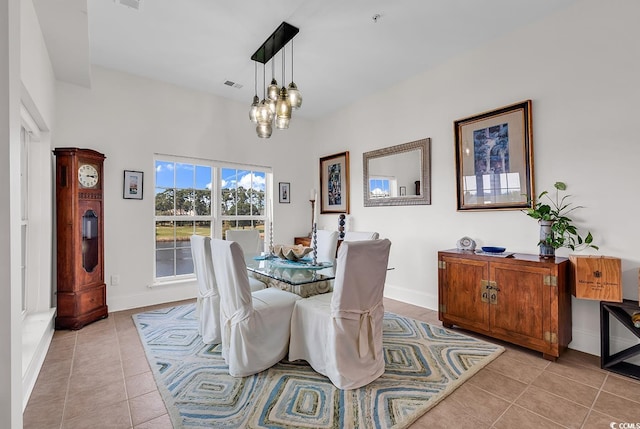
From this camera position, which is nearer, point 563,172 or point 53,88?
point 563,172

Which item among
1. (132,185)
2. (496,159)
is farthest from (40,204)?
(496,159)

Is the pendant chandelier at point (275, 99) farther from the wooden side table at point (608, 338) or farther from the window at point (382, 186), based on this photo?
the wooden side table at point (608, 338)

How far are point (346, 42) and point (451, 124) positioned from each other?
5.00 ft

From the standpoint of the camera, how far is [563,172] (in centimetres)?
275

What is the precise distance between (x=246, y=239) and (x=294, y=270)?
1270 mm

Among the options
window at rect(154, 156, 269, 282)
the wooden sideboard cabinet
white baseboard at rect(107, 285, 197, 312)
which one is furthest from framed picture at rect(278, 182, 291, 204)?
the wooden sideboard cabinet

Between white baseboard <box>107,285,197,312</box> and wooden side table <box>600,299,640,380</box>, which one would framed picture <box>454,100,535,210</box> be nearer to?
wooden side table <box>600,299,640,380</box>

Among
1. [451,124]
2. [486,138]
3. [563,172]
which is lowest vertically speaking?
[563,172]

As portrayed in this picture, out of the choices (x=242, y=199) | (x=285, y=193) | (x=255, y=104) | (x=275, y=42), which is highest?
(x=275, y=42)

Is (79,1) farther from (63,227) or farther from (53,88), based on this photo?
(63,227)

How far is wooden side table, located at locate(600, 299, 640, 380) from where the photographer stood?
2219 millimetres

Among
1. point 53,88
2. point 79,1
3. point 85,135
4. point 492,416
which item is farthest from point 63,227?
point 492,416

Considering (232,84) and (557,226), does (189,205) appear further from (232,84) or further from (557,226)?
(557,226)

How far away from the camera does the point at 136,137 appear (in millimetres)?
3893
